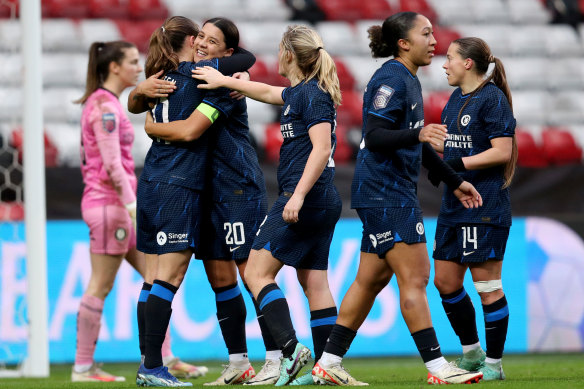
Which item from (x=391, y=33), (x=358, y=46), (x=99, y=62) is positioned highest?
(x=358, y=46)

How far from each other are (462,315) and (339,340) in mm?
921

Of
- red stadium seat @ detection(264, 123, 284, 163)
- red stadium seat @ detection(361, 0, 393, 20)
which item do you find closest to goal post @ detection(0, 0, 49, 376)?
red stadium seat @ detection(264, 123, 284, 163)

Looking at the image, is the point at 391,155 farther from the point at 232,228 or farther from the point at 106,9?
the point at 106,9

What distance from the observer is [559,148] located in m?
10.2

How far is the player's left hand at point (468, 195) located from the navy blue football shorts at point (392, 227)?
277mm

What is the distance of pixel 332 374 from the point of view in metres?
4.27

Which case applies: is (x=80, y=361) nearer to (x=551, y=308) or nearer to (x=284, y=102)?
(x=284, y=102)

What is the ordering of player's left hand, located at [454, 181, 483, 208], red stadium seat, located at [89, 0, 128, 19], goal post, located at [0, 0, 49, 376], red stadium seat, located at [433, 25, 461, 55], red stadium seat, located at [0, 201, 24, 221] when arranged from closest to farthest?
player's left hand, located at [454, 181, 483, 208]
goal post, located at [0, 0, 49, 376]
red stadium seat, located at [0, 201, 24, 221]
red stadium seat, located at [433, 25, 461, 55]
red stadium seat, located at [89, 0, 128, 19]

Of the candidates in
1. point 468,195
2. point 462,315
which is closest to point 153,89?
point 468,195

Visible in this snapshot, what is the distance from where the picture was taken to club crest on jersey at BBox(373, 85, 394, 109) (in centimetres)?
418

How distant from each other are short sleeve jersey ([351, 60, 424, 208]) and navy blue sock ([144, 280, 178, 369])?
1.04 m

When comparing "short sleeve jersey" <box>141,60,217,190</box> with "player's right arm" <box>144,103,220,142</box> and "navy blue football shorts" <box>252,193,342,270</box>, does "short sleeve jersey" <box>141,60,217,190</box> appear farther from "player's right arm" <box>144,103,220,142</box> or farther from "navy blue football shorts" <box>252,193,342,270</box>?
"navy blue football shorts" <box>252,193,342,270</box>

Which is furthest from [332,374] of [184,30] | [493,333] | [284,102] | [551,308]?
[551,308]

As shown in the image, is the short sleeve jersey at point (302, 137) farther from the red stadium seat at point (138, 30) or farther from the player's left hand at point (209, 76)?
the red stadium seat at point (138, 30)
